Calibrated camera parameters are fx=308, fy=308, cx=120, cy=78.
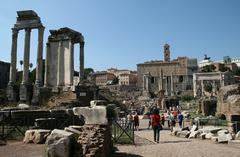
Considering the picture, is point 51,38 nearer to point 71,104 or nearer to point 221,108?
point 71,104

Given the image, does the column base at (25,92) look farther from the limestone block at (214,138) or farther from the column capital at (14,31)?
the limestone block at (214,138)

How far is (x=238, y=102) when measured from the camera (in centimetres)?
1956

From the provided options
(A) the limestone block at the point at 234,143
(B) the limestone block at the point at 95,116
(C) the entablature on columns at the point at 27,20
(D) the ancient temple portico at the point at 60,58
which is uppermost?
(C) the entablature on columns at the point at 27,20

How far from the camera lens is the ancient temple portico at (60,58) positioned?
2906 centimetres

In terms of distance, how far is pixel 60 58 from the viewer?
2956cm

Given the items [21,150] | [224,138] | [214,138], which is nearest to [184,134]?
[214,138]

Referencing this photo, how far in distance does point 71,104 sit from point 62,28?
9.38m

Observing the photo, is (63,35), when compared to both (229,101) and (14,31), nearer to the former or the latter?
(14,31)

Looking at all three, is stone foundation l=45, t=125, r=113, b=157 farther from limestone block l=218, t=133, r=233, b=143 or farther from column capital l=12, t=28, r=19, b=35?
column capital l=12, t=28, r=19, b=35

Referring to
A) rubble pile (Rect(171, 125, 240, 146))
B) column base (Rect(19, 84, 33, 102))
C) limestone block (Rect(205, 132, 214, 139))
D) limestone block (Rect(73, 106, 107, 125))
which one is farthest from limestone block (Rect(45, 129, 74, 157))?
column base (Rect(19, 84, 33, 102))

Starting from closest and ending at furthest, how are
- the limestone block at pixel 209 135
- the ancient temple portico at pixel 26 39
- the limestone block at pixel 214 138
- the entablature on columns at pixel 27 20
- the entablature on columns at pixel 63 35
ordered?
1. the limestone block at pixel 214 138
2. the limestone block at pixel 209 135
3. the entablature on columns at pixel 63 35
4. the ancient temple portico at pixel 26 39
5. the entablature on columns at pixel 27 20

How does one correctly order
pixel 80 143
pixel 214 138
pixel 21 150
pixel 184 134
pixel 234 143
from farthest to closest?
1. pixel 184 134
2. pixel 214 138
3. pixel 234 143
4. pixel 21 150
5. pixel 80 143

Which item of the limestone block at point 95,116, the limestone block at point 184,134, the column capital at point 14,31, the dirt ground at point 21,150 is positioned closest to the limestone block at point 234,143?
the limestone block at point 184,134

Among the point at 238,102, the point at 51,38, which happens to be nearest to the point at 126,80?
the point at 51,38
